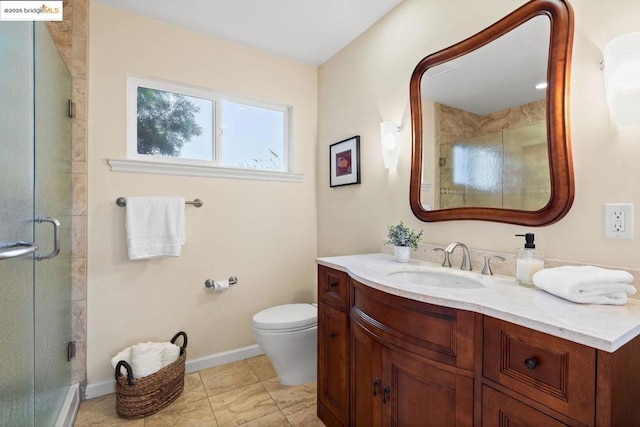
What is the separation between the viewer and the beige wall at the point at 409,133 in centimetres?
105

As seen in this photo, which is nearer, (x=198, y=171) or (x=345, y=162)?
(x=198, y=171)

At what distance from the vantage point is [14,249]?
37.7 inches

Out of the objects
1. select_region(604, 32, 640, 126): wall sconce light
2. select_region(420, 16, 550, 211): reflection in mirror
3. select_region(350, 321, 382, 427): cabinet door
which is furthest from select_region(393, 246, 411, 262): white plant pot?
select_region(604, 32, 640, 126): wall sconce light

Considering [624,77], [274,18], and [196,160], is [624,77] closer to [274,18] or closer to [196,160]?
[274,18]

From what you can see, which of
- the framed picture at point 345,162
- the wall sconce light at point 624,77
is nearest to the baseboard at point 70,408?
the framed picture at point 345,162

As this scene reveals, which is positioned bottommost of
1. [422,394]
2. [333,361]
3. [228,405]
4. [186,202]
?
[228,405]

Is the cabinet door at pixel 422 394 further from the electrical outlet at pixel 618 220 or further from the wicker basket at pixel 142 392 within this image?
the wicker basket at pixel 142 392

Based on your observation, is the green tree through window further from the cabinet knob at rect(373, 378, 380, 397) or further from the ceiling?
the cabinet knob at rect(373, 378, 380, 397)

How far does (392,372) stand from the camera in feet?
3.61

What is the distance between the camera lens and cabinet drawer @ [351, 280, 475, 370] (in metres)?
0.89

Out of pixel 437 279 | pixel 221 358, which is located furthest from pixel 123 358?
pixel 437 279

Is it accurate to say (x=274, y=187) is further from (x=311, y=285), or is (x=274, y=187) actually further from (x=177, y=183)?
(x=311, y=285)

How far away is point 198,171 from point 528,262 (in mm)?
2019

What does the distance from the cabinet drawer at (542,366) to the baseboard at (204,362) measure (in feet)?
6.37
